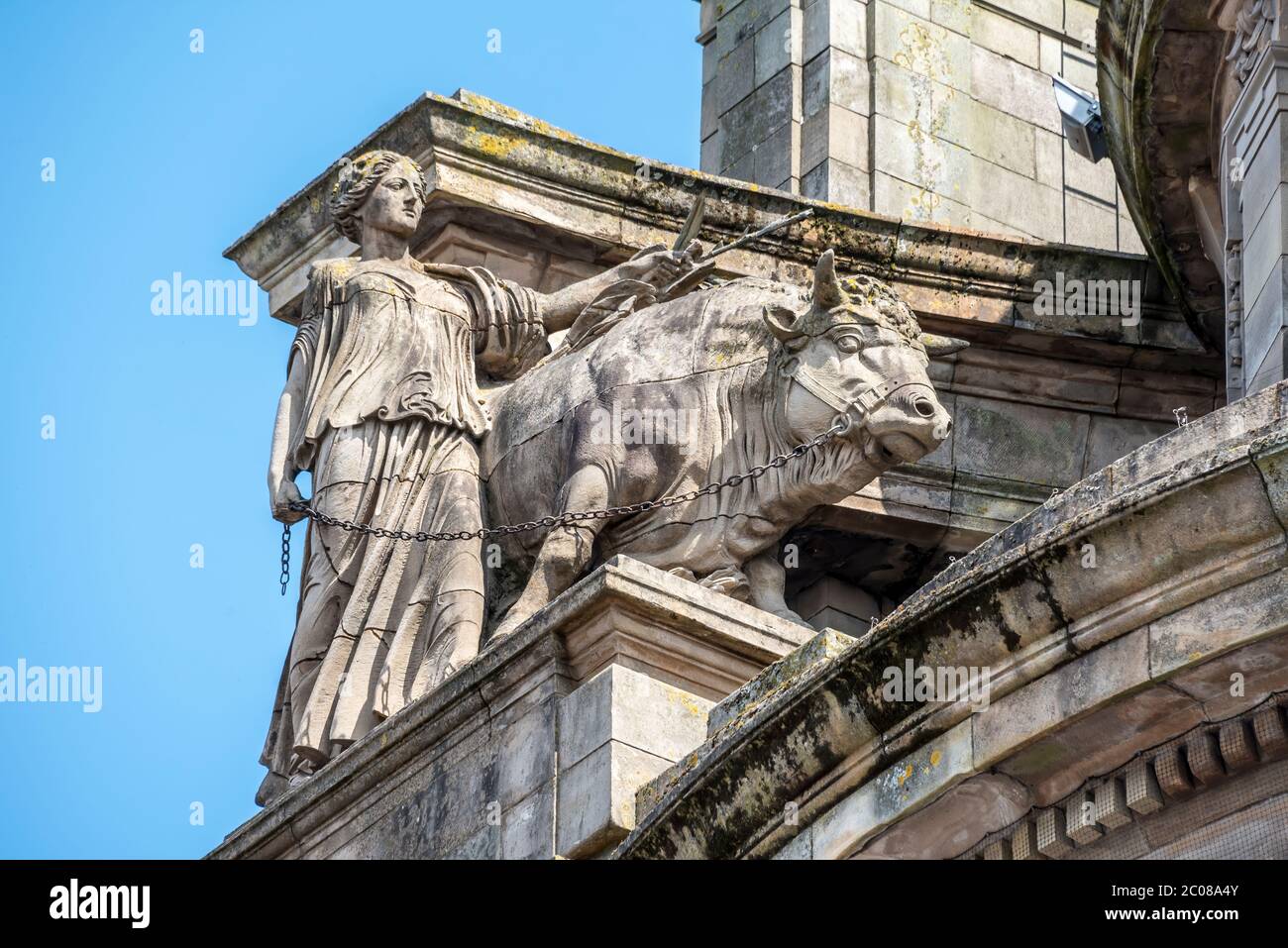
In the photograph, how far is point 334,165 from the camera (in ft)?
72.1

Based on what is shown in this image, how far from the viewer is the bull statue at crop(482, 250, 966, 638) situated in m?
18.5

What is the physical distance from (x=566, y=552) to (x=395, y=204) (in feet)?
9.64

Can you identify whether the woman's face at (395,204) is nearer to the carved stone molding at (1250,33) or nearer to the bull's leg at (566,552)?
the bull's leg at (566,552)

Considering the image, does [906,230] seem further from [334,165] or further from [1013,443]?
[334,165]

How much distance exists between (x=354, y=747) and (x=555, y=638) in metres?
1.48

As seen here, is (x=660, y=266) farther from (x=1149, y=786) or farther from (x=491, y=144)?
(x=1149, y=786)

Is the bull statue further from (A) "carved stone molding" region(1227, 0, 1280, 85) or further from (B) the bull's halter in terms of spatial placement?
(A) "carved stone molding" region(1227, 0, 1280, 85)

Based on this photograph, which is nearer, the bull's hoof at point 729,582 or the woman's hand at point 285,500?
the bull's hoof at point 729,582

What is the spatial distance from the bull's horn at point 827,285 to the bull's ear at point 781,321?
20 cm

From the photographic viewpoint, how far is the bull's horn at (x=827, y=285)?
726 inches

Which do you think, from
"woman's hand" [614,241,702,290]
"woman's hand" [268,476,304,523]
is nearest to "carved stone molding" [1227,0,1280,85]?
"woman's hand" [614,241,702,290]
